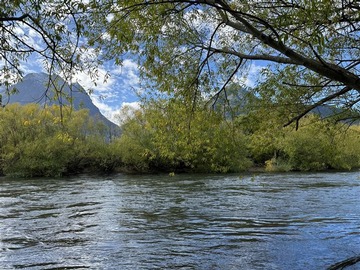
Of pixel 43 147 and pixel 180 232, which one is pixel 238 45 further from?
pixel 43 147

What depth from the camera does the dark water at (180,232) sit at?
9773 mm

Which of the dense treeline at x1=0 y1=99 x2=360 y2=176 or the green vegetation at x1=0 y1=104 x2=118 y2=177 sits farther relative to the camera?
the dense treeline at x1=0 y1=99 x2=360 y2=176

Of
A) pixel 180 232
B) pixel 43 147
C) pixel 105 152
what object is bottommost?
pixel 180 232

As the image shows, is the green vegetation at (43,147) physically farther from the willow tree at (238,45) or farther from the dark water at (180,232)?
the willow tree at (238,45)

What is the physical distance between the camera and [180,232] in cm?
1314

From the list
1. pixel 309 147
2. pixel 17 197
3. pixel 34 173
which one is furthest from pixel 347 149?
pixel 17 197

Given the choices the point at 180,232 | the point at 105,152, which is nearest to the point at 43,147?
the point at 105,152

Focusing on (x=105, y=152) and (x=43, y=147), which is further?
(x=105, y=152)

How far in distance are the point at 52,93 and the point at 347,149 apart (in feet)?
183

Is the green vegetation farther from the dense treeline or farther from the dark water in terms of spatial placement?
the dark water

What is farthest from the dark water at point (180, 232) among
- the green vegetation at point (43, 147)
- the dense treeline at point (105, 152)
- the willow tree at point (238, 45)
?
the green vegetation at point (43, 147)

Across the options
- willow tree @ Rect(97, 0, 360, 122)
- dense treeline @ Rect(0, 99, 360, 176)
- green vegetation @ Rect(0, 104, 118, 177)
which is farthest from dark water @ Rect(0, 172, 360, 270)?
green vegetation @ Rect(0, 104, 118, 177)

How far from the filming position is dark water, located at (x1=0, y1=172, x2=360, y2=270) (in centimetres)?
977

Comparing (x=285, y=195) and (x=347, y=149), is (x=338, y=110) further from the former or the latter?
(x=347, y=149)
